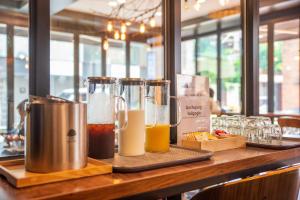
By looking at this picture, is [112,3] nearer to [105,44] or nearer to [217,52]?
[105,44]

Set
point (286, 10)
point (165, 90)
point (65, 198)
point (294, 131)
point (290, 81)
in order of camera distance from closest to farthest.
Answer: point (65, 198) < point (165, 90) < point (294, 131) < point (286, 10) < point (290, 81)

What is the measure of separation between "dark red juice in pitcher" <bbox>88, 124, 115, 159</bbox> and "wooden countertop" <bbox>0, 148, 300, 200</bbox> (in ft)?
0.62

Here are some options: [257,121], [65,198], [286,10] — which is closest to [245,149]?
[257,121]

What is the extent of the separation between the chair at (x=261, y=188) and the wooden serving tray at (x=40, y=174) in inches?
13.5

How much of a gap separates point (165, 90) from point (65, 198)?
0.74 m

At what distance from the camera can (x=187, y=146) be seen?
1460mm

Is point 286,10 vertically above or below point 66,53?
above

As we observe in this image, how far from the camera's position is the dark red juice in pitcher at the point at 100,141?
116 centimetres

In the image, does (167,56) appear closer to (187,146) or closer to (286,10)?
(187,146)

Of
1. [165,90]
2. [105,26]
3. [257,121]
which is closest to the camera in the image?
[165,90]

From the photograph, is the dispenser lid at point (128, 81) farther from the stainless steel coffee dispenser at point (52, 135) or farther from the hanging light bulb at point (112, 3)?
the hanging light bulb at point (112, 3)

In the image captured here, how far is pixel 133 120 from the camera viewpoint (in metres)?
1.24

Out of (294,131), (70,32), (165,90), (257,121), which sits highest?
(70,32)

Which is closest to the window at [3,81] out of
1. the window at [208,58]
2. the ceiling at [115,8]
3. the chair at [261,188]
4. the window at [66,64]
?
the window at [66,64]
